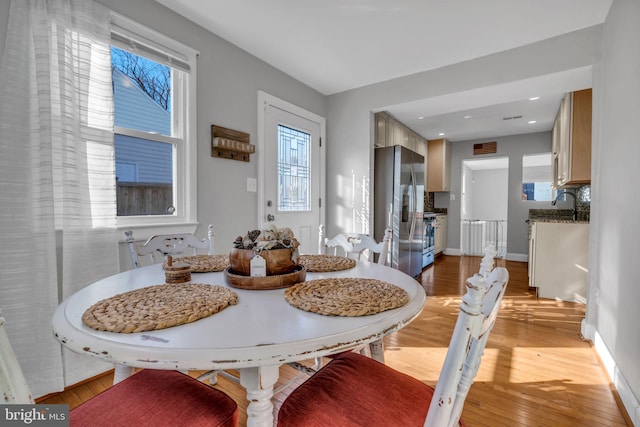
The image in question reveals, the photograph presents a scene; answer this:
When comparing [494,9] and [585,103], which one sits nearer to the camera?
[494,9]

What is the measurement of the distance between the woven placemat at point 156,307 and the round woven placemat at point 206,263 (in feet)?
0.89

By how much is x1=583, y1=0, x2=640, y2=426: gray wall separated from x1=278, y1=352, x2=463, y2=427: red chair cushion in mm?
1337

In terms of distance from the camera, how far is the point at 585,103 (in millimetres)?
2955

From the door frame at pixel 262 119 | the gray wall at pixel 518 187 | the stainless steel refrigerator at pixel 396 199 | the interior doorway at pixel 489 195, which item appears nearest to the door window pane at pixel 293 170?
the door frame at pixel 262 119

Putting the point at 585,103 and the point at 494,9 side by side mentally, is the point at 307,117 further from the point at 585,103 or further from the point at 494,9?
the point at 585,103

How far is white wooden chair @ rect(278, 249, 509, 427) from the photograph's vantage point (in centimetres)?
54

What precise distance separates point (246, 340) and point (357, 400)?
0.39 meters

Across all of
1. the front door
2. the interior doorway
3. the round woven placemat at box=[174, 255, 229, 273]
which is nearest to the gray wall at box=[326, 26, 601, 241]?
the front door

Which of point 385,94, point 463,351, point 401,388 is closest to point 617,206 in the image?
point 401,388

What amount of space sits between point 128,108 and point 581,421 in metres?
3.07

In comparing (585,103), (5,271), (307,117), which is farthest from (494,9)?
(5,271)

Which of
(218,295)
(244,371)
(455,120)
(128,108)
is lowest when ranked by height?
(244,371)

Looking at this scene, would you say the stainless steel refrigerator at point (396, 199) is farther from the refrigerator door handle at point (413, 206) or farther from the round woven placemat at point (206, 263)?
the round woven placemat at point (206, 263)

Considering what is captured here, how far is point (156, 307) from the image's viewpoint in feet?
2.64
